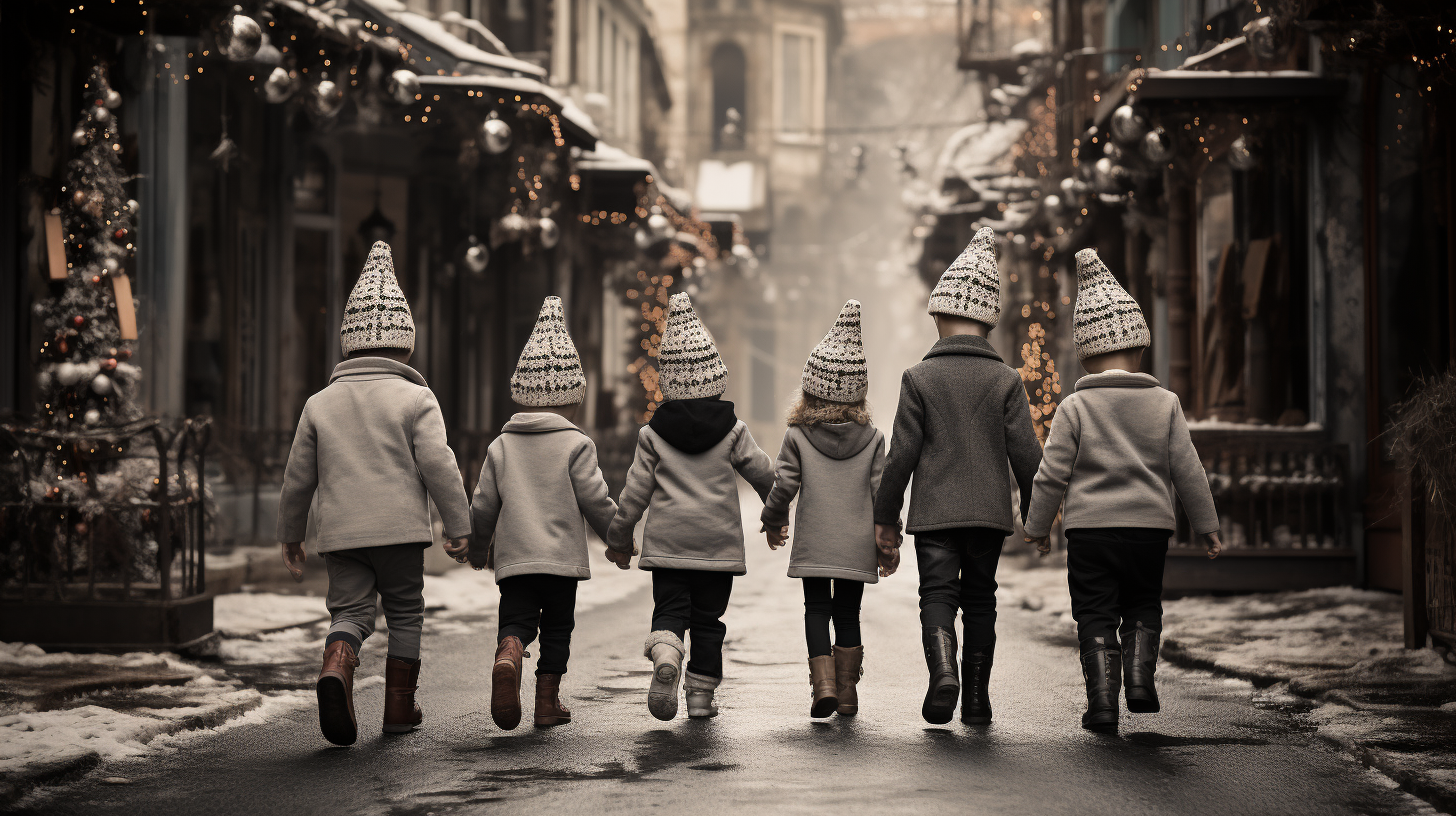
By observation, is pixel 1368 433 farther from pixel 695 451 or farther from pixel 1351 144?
pixel 695 451

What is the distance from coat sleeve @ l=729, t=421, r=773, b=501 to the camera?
23.6 feet

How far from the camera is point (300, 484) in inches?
272

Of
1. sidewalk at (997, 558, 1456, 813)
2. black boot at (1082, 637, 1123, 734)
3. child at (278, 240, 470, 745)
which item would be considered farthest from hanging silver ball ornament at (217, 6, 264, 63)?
black boot at (1082, 637, 1123, 734)

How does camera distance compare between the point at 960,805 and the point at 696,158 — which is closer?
the point at 960,805

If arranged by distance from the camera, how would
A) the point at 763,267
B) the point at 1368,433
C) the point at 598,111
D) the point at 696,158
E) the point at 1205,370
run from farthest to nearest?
1. the point at 763,267
2. the point at 696,158
3. the point at 598,111
4. the point at 1205,370
5. the point at 1368,433

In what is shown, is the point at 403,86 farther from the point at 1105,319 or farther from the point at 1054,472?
the point at 1054,472

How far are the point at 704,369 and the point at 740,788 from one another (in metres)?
2.30

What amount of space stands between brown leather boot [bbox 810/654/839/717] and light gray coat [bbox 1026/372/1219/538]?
3.27 feet

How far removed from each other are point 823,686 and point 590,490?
126cm

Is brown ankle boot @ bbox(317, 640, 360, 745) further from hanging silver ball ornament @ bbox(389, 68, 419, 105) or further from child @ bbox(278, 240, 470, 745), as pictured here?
hanging silver ball ornament @ bbox(389, 68, 419, 105)

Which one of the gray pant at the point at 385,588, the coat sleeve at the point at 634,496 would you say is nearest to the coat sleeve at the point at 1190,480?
the coat sleeve at the point at 634,496

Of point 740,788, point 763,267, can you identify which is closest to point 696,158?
point 763,267

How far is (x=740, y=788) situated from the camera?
553 centimetres

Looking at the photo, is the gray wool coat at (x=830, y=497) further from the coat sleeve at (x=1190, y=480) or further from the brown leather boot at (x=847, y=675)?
the coat sleeve at (x=1190, y=480)
